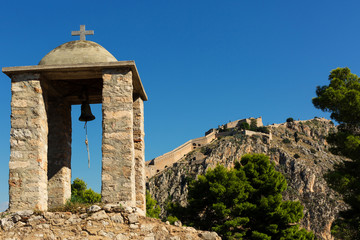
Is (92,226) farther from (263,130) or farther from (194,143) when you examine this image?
(263,130)

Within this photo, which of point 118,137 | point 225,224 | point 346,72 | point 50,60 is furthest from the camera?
point 225,224

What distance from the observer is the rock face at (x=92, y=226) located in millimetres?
6855

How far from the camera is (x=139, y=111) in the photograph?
929 cm

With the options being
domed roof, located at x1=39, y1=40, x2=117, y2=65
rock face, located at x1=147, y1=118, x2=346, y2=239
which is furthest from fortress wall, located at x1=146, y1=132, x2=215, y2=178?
domed roof, located at x1=39, y1=40, x2=117, y2=65

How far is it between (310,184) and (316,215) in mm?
10590

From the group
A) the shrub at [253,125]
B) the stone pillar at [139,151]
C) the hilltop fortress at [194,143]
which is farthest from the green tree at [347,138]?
the shrub at [253,125]

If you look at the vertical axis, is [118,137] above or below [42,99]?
below

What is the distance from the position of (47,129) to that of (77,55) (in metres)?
1.62

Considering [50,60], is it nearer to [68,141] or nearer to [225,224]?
[68,141]

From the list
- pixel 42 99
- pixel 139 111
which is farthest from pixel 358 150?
pixel 42 99

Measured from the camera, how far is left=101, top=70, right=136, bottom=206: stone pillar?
24.9 feet

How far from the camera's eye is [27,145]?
7.80 metres

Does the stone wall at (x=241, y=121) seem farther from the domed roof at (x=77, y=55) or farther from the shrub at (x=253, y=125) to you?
the domed roof at (x=77, y=55)

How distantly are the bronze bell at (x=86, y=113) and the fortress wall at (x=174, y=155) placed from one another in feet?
242
